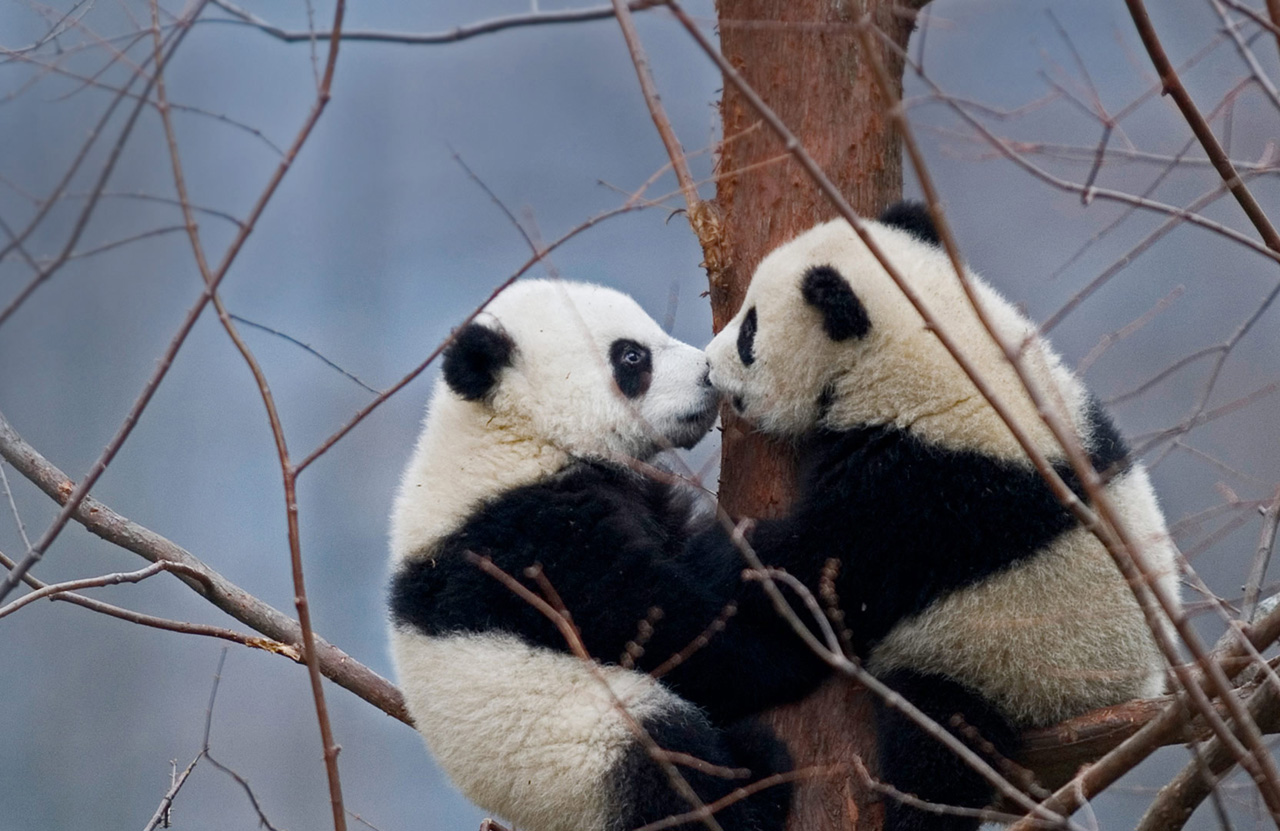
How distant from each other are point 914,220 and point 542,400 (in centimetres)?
101

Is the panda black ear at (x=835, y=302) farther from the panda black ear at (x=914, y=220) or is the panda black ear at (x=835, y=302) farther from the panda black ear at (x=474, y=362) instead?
the panda black ear at (x=474, y=362)

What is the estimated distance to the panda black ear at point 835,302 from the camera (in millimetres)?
2547

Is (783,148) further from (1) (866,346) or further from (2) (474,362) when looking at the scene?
(2) (474,362)

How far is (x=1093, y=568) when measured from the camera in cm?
237

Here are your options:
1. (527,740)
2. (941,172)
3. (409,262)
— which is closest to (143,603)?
(409,262)

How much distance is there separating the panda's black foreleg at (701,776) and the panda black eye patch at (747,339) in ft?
2.74

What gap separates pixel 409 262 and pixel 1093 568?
4.38 meters

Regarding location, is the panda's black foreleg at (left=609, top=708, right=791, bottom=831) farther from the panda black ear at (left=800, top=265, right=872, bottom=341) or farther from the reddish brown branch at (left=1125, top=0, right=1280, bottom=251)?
the reddish brown branch at (left=1125, top=0, right=1280, bottom=251)

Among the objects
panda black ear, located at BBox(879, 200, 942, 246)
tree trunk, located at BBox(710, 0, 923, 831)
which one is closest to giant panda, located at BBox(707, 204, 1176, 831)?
panda black ear, located at BBox(879, 200, 942, 246)

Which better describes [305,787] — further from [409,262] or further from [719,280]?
[719,280]

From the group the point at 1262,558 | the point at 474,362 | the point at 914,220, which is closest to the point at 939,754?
the point at 1262,558

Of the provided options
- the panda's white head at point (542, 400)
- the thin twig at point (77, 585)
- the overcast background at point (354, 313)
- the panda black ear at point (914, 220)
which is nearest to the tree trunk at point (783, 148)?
the panda black ear at point (914, 220)

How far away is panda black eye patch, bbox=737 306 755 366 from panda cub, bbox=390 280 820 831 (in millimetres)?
342

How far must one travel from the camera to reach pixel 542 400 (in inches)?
114
